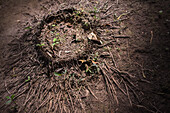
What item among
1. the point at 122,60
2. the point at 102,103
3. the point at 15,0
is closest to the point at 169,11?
the point at 122,60

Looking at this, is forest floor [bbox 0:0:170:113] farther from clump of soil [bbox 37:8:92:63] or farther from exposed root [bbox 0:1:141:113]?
clump of soil [bbox 37:8:92:63]

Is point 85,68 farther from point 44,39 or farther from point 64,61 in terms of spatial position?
point 44,39

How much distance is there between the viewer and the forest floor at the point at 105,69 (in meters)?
1.51

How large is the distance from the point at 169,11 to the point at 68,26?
214 cm

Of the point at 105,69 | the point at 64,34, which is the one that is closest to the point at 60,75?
the point at 105,69

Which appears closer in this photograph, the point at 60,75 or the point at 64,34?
the point at 60,75

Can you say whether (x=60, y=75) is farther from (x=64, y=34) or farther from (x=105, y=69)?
(x=64, y=34)

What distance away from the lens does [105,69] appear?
1.81 m

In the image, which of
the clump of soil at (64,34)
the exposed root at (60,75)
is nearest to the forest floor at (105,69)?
the exposed root at (60,75)

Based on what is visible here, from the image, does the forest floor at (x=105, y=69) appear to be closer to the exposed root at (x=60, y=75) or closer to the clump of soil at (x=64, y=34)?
the exposed root at (x=60, y=75)

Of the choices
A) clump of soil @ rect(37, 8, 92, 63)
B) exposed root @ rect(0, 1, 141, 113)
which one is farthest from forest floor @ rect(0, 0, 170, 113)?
clump of soil @ rect(37, 8, 92, 63)

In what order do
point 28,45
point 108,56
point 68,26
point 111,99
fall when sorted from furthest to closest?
point 68,26 < point 28,45 < point 108,56 < point 111,99

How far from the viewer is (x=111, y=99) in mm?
1577

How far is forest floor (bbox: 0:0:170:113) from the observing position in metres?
1.51
